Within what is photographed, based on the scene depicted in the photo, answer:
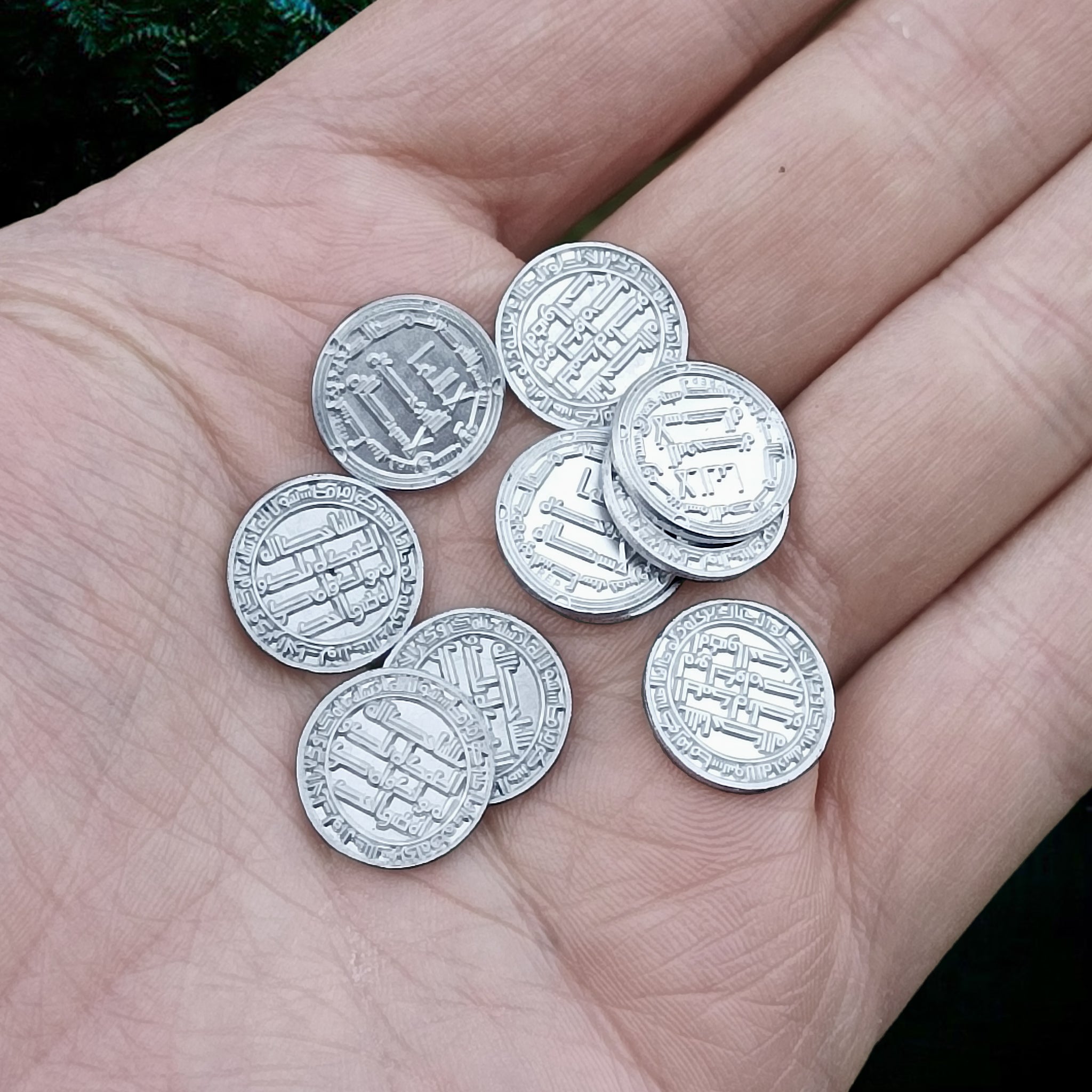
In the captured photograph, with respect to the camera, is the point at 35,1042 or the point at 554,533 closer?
the point at 35,1042

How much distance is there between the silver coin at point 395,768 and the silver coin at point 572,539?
0.41 metres

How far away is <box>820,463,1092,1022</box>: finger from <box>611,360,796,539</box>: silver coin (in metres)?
0.56

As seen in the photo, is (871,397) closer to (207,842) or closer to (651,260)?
(651,260)

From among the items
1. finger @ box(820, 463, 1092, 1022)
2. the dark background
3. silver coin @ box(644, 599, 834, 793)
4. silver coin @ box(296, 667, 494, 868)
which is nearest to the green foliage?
the dark background

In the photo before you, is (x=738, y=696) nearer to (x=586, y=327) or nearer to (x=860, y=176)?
(x=586, y=327)

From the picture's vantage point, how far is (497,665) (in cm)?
319

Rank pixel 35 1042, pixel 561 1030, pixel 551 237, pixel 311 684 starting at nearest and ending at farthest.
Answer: pixel 35 1042, pixel 561 1030, pixel 311 684, pixel 551 237

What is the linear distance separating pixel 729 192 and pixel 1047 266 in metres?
0.91

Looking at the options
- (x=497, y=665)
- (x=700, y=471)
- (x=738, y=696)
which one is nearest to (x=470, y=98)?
(x=700, y=471)

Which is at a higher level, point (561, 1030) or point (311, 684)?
point (311, 684)

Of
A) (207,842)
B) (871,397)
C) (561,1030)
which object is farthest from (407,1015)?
(871,397)

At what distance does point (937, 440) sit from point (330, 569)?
168 cm

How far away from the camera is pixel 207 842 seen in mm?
2781

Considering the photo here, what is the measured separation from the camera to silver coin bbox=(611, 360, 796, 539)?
3193 millimetres
